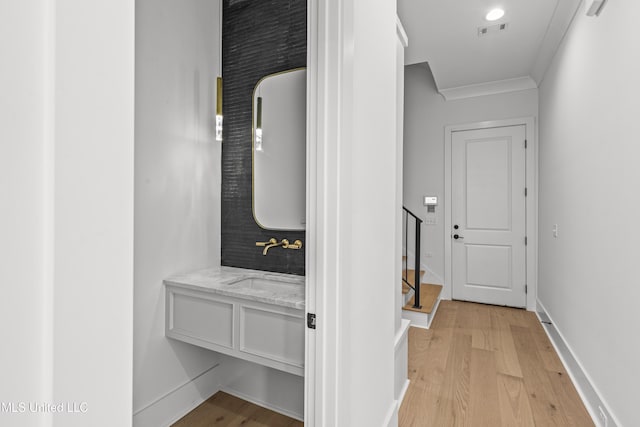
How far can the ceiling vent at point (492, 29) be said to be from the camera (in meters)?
2.76

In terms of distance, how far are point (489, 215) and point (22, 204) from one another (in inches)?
177

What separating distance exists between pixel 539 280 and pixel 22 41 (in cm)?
453

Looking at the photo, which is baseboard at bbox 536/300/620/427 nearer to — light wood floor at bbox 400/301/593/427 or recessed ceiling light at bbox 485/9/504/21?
light wood floor at bbox 400/301/593/427

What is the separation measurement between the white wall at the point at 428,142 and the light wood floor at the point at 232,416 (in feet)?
9.98

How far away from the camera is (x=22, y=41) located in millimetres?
293

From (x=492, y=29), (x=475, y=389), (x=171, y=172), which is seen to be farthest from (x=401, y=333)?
(x=492, y=29)

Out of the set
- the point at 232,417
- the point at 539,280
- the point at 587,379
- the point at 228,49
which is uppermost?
the point at 228,49

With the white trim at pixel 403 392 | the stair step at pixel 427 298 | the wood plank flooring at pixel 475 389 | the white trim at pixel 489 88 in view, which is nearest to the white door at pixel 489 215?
the stair step at pixel 427 298

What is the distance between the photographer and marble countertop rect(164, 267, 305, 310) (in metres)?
1.58

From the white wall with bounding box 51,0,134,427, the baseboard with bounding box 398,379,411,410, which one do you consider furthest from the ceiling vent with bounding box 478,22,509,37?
the white wall with bounding box 51,0,134,427

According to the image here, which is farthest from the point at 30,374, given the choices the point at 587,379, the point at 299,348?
the point at 587,379

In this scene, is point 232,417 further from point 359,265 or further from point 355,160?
point 355,160

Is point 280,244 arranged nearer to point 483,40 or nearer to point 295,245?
point 295,245

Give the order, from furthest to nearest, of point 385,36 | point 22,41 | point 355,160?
point 385,36, point 355,160, point 22,41
